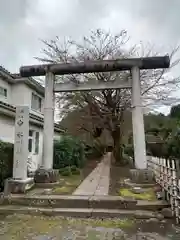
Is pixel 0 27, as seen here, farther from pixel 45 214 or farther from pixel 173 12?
pixel 45 214

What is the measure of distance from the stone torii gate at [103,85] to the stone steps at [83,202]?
8.06 ft

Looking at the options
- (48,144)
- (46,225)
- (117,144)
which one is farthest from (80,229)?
(117,144)

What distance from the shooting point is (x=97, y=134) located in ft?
71.7

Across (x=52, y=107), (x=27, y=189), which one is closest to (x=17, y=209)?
(x=27, y=189)

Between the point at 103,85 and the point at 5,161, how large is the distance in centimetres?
495

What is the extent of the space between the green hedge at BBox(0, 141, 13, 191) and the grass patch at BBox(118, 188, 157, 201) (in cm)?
401

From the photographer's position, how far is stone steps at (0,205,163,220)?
223 inches

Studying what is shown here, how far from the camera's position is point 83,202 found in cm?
643

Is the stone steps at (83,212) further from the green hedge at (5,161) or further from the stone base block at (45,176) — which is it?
the stone base block at (45,176)

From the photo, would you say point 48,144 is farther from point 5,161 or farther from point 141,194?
point 141,194

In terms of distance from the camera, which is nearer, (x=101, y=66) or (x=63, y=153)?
(x=101, y=66)

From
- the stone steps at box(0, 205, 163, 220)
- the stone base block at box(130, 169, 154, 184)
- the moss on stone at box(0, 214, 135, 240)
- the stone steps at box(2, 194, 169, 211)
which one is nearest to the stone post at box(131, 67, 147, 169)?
the stone base block at box(130, 169, 154, 184)

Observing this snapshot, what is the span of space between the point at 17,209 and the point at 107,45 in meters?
12.7

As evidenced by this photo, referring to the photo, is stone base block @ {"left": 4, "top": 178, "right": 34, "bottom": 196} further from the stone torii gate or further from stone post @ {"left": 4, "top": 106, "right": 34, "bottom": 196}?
the stone torii gate
